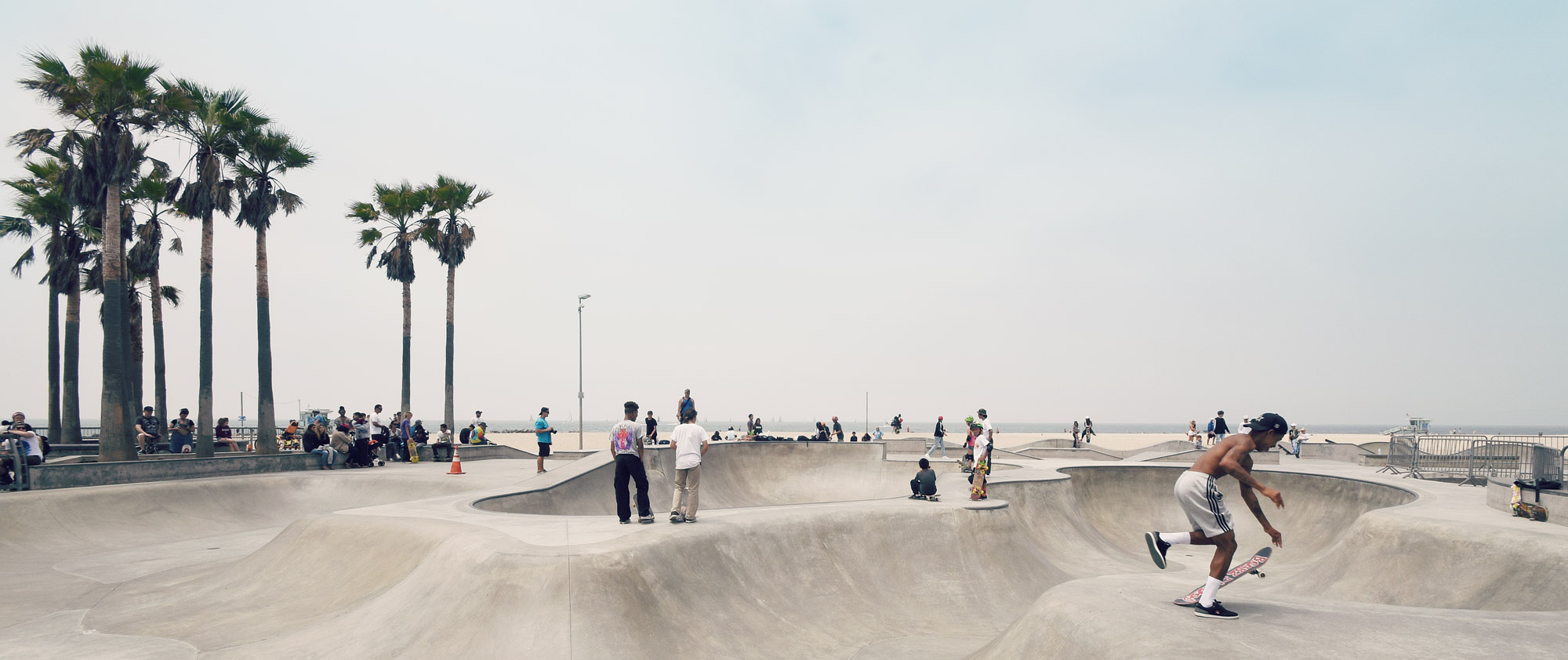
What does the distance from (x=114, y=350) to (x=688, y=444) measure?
1917cm

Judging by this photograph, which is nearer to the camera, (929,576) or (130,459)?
(929,576)

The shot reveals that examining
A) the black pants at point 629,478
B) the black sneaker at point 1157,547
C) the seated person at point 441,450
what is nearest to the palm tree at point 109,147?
the seated person at point 441,450

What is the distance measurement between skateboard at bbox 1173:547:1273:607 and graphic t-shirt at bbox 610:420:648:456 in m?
6.19

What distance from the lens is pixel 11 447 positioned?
15.6 metres

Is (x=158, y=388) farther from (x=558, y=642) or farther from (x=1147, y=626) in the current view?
(x=1147, y=626)

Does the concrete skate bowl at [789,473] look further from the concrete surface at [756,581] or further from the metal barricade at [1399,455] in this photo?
the metal barricade at [1399,455]

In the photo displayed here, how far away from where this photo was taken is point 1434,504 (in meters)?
12.4

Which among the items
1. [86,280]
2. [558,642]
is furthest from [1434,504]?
[86,280]

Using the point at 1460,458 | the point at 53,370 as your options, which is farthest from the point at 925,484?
the point at 53,370

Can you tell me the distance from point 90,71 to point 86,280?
16415 millimetres

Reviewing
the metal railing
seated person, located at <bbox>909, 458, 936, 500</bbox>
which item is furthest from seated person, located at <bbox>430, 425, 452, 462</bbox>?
the metal railing

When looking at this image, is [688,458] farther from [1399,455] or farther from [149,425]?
[149,425]

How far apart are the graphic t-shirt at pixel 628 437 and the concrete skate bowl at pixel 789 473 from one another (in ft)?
34.0

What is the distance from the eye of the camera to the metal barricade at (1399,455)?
788 inches
